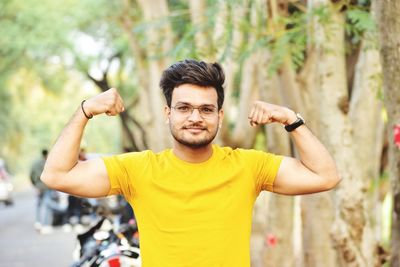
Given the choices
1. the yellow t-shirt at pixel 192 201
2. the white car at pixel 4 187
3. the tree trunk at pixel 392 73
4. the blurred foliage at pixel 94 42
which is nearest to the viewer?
the yellow t-shirt at pixel 192 201

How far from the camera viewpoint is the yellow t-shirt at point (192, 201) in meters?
3.39

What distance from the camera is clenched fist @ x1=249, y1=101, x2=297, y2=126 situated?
3619 mm

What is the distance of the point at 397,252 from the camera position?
619 centimetres

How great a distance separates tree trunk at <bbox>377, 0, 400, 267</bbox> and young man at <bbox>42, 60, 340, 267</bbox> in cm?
192

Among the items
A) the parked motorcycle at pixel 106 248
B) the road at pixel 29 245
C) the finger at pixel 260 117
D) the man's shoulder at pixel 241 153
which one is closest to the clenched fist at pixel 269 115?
the finger at pixel 260 117

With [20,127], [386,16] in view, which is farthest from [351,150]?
[20,127]

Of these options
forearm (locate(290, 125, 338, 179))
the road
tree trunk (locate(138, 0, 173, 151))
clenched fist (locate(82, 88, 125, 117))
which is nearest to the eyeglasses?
clenched fist (locate(82, 88, 125, 117))

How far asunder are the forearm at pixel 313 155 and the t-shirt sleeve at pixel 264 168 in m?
0.12

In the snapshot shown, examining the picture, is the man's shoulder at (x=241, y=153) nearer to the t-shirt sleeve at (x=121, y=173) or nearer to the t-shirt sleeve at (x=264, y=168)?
the t-shirt sleeve at (x=264, y=168)

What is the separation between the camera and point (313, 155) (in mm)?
3617

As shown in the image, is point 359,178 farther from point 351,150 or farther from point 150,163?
point 150,163

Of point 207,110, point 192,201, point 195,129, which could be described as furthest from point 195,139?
point 192,201

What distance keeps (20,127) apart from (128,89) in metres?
21.2

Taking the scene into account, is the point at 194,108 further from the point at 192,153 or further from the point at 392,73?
the point at 392,73
